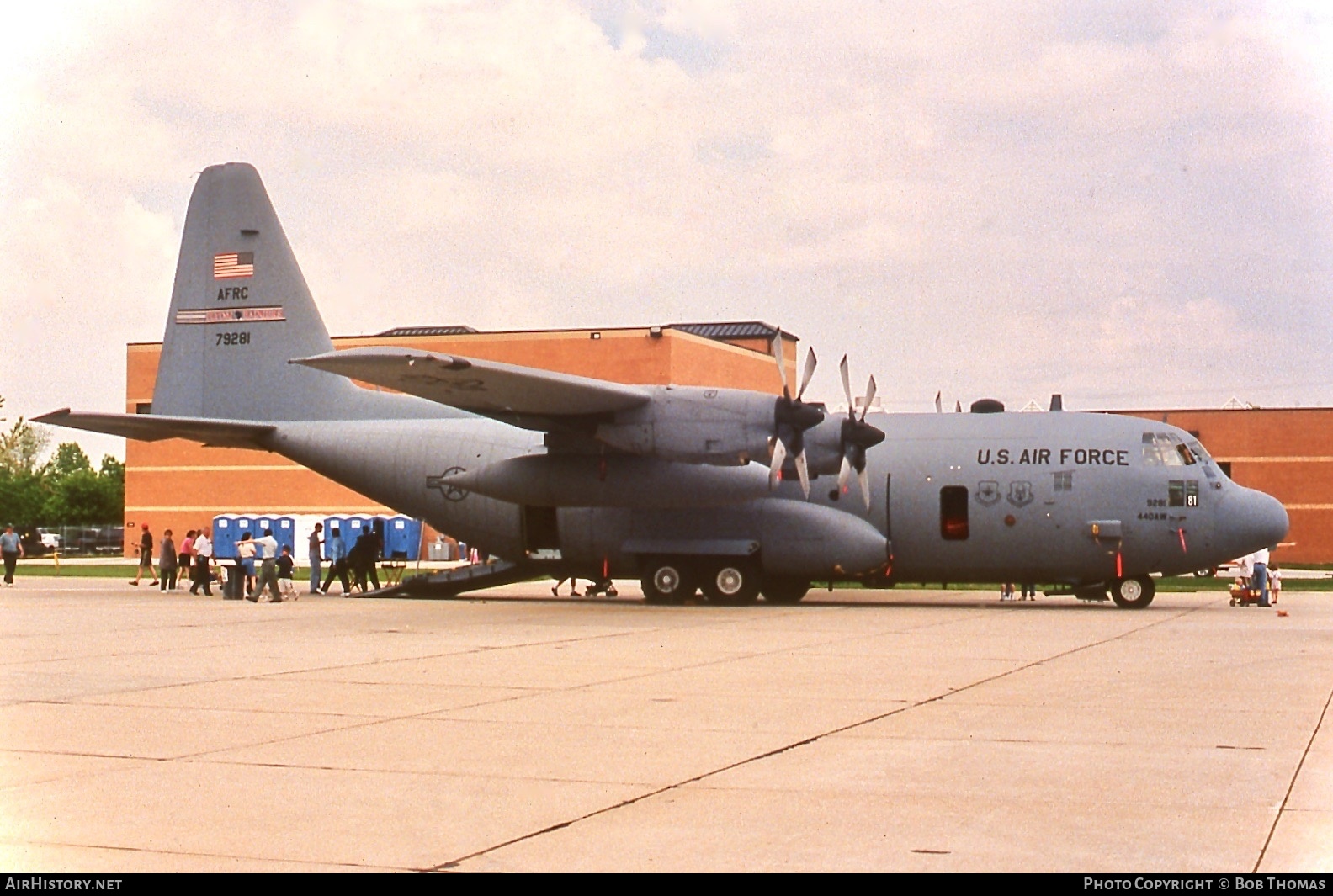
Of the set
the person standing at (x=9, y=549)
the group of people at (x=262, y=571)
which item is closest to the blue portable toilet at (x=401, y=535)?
the person standing at (x=9, y=549)

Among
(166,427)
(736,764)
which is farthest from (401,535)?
(736,764)

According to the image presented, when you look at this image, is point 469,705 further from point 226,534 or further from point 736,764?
point 226,534

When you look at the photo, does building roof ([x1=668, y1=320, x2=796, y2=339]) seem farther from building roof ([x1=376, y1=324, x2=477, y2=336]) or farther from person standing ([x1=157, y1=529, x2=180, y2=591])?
person standing ([x1=157, y1=529, x2=180, y2=591])

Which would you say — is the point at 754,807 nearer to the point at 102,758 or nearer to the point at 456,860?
the point at 456,860

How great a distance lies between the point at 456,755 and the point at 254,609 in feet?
55.2

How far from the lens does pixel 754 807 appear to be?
24.9 ft

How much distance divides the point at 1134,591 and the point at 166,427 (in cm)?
1822

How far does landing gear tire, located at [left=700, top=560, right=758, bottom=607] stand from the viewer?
26203 mm

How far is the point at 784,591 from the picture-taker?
91.3ft

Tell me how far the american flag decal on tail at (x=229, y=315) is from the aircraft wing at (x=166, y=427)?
2.14m

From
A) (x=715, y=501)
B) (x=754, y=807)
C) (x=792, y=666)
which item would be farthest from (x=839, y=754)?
(x=715, y=501)

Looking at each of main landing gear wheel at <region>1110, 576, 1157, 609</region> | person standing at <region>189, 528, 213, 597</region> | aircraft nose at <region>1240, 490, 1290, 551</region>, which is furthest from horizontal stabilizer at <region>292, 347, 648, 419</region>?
aircraft nose at <region>1240, 490, 1290, 551</region>

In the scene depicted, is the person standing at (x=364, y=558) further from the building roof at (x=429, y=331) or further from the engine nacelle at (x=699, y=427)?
the building roof at (x=429, y=331)

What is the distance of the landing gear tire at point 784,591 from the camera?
2750 centimetres
